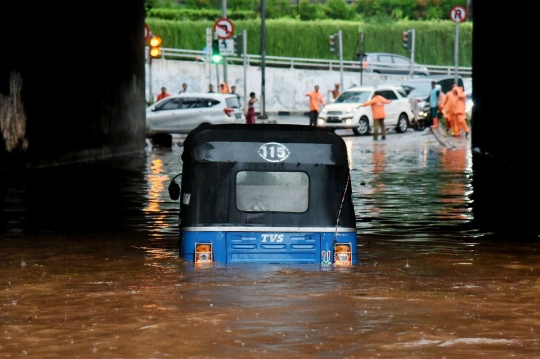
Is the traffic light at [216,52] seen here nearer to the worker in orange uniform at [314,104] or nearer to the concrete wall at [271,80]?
the worker in orange uniform at [314,104]

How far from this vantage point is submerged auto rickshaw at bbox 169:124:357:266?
11391 millimetres

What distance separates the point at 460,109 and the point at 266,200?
27.4 meters

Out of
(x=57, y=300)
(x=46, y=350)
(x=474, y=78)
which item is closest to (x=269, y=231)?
(x=57, y=300)

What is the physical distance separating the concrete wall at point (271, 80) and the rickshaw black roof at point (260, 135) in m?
51.0

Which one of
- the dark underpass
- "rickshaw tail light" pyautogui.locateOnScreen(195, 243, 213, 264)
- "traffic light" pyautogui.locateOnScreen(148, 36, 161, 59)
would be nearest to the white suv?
"traffic light" pyautogui.locateOnScreen(148, 36, 161, 59)

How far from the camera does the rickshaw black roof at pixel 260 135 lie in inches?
454

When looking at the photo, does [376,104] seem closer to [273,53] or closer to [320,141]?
[320,141]

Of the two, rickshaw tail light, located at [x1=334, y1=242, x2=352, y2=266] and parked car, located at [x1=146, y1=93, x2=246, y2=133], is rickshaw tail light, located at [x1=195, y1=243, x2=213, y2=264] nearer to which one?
rickshaw tail light, located at [x1=334, y1=242, x2=352, y2=266]

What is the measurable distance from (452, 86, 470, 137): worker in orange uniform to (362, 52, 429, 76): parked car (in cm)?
2652

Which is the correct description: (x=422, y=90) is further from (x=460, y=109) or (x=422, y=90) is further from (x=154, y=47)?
(x=154, y=47)

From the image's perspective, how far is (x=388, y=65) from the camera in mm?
68125

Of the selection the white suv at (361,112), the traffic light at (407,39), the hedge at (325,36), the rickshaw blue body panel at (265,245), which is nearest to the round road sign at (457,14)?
the white suv at (361,112)

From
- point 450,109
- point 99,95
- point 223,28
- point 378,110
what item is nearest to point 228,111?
point 223,28

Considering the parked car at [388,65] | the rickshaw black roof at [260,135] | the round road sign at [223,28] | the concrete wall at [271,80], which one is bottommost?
the concrete wall at [271,80]
